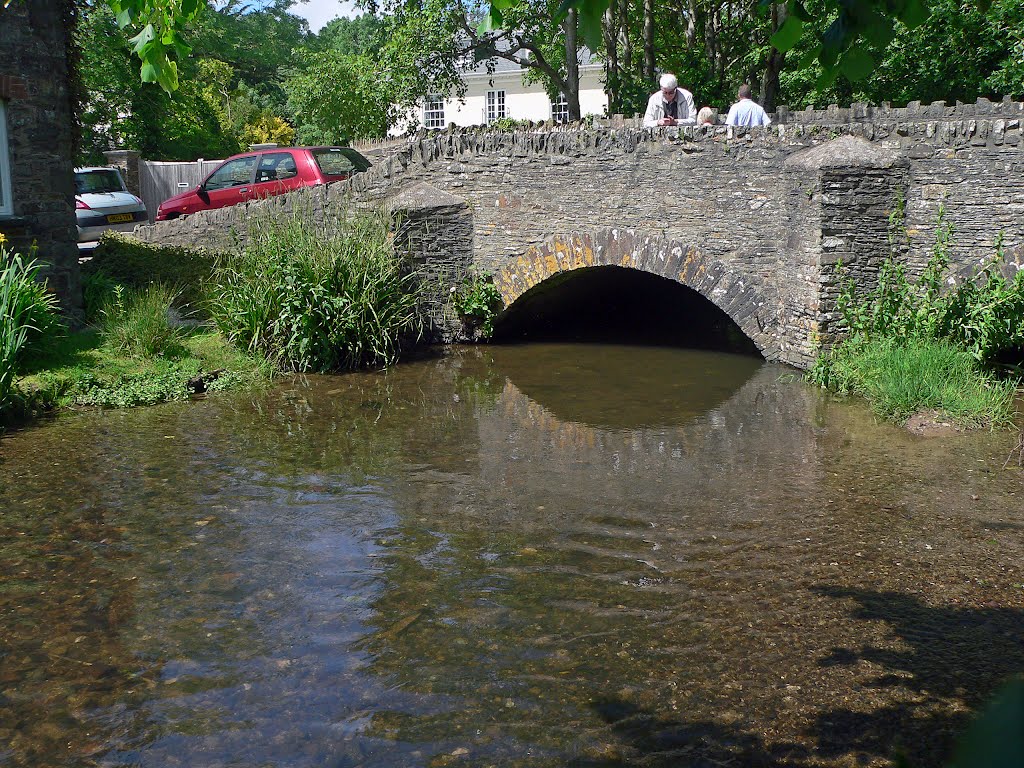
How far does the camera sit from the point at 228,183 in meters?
16.7

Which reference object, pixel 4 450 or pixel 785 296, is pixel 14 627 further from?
pixel 785 296

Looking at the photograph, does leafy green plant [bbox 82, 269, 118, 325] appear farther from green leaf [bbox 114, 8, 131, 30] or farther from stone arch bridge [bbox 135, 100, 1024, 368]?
green leaf [bbox 114, 8, 131, 30]

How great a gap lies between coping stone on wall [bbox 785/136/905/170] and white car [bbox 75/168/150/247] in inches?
504

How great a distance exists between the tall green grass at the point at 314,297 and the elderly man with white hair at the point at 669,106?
3.62 m

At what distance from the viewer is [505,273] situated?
12.8m

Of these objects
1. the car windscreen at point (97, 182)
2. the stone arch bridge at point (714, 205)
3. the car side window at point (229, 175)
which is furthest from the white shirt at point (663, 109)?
the car windscreen at point (97, 182)

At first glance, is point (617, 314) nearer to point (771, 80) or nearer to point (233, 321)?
point (233, 321)

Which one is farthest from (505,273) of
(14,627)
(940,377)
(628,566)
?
(14,627)

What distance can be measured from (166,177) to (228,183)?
844 centimetres

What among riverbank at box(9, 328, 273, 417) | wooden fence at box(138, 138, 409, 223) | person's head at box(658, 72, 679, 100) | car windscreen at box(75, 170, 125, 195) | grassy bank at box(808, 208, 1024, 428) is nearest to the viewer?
grassy bank at box(808, 208, 1024, 428)

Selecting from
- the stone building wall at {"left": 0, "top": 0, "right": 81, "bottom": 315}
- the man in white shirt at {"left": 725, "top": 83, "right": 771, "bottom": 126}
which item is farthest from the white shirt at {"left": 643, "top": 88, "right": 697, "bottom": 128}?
the stone building wall at {"left": 0, "top": 0, "right": 81, "bottom": 315}

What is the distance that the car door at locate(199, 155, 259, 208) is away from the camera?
1644cm

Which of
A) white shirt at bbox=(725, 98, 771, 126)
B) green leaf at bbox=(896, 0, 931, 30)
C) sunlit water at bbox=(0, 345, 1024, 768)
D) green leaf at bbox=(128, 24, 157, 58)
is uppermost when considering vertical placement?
white shirt at bbox=(725, 98, 771, 126)

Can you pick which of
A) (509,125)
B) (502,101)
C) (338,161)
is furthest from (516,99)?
(338,161)
